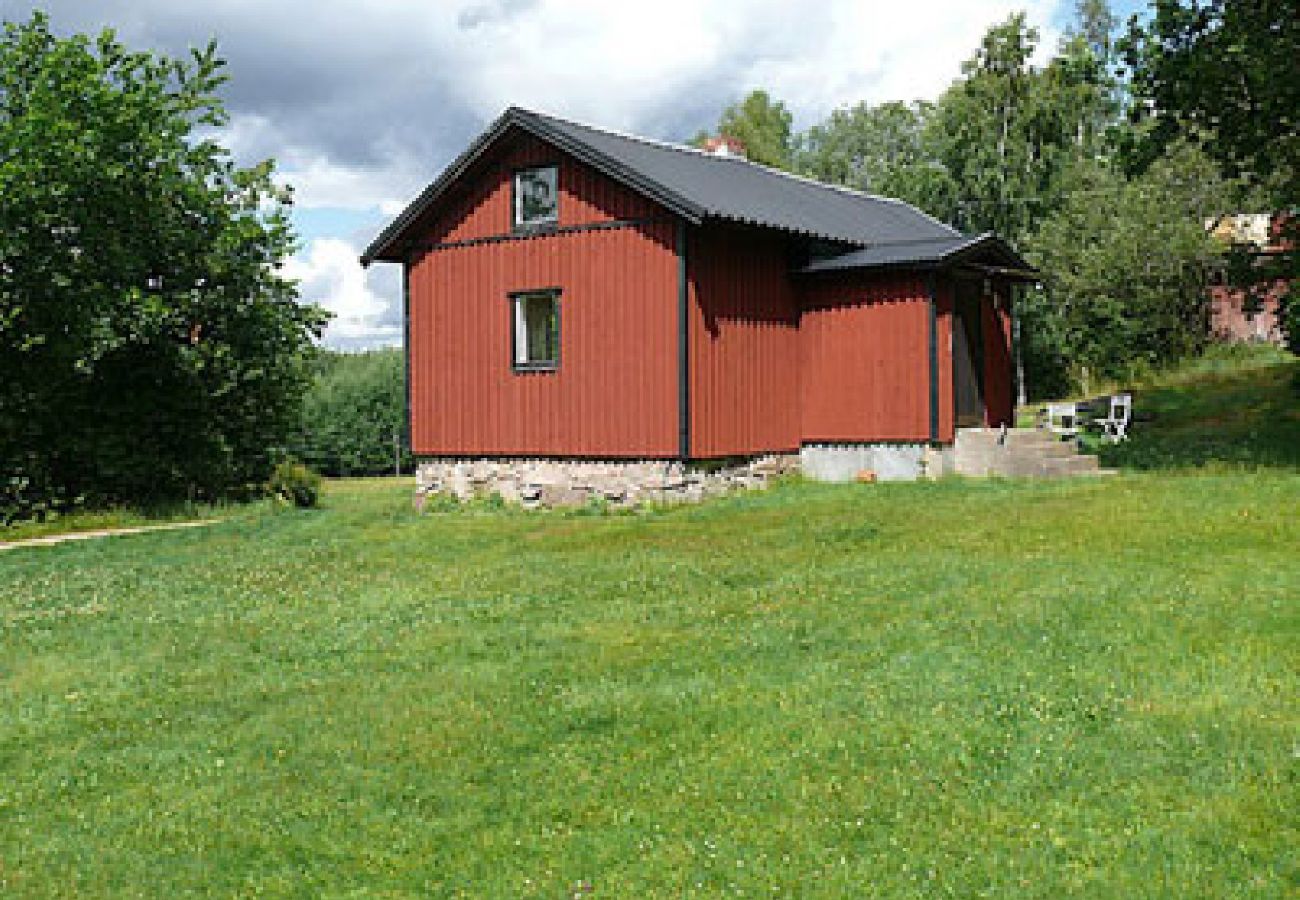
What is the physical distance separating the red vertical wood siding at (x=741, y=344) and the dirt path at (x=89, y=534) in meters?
10.3

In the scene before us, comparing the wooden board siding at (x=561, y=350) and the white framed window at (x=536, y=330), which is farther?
the white framed window at (x=536, y=330)

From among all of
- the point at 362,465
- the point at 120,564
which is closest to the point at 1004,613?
the point at 120,564

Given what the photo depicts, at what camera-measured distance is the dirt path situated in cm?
2155

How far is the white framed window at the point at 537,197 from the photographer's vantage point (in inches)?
794

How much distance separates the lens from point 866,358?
20.4 m

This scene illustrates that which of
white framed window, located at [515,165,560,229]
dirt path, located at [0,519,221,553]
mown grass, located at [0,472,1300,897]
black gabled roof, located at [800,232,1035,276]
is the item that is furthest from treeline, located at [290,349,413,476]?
mown grass, located at [0,472,1300,897]

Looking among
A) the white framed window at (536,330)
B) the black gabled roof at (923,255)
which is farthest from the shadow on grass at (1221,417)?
the white framed window at (536,330)

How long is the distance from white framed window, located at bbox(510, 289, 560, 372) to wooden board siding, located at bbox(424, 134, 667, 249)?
4.21 ft

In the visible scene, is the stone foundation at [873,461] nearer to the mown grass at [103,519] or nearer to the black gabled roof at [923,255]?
the black gabled roof at [923,255]

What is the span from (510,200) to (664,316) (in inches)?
159

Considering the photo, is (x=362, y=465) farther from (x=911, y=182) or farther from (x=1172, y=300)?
(x=1172, y=300)

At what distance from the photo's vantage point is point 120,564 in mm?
17359

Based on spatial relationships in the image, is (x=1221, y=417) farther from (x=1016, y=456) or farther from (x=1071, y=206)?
(x=1071, y=206)

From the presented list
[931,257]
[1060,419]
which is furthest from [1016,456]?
[1060,419]
